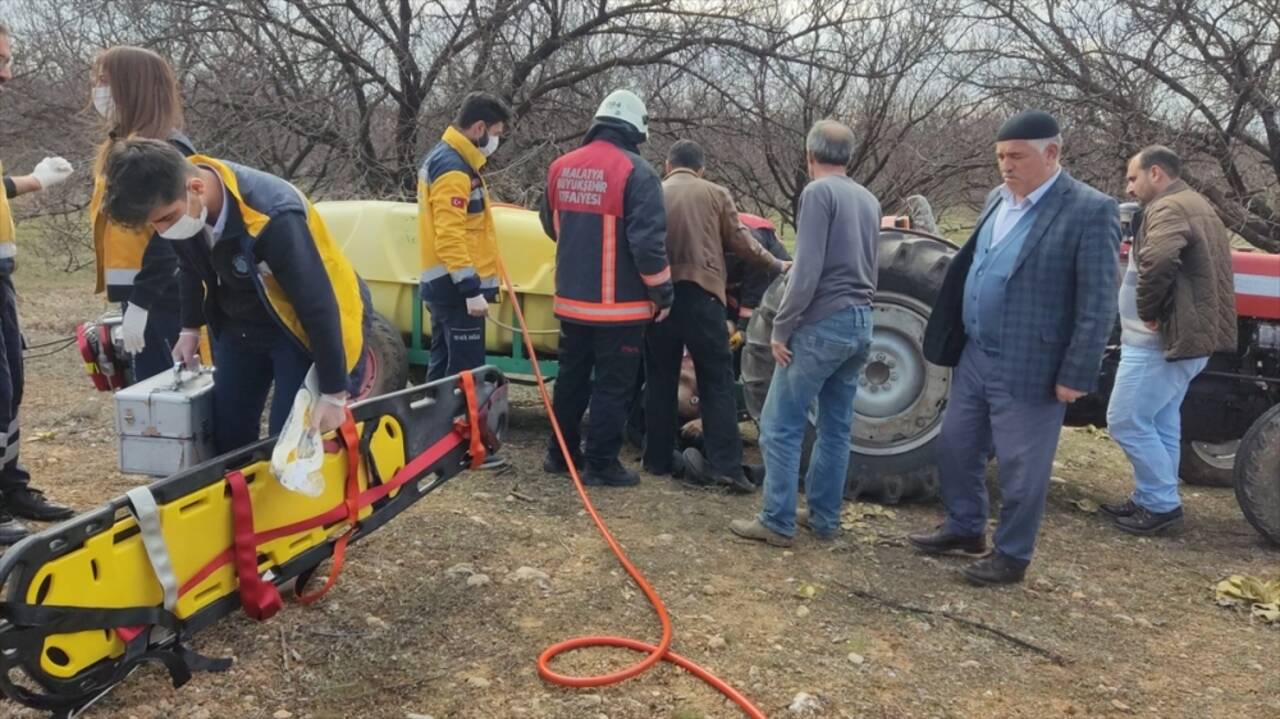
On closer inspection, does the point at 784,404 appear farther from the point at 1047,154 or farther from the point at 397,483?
the point at 397,483

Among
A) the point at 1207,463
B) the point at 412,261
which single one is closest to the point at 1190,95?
the point at 1207,463

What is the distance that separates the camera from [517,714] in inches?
114

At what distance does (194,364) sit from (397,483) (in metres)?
0.80

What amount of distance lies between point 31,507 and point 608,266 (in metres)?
2.73

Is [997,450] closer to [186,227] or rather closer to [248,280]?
[248,280]

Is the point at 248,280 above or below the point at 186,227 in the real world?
below

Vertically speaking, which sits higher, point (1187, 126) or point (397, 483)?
point (1187, 126)

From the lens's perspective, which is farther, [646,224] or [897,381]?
[897,381]

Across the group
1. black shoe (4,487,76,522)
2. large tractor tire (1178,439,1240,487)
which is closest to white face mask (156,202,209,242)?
black shoe (4,487,76,522)

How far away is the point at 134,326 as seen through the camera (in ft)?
13.0

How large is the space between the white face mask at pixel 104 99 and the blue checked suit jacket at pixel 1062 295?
3442 millimetres

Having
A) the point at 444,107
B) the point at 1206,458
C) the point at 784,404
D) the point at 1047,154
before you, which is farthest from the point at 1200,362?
the point at 444,107

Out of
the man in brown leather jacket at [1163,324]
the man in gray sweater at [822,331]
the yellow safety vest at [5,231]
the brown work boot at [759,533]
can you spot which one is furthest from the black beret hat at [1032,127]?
the yellow safety vest at [5,231]

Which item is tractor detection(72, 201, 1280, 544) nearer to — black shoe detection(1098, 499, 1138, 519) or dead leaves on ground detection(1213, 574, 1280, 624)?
black shoe detection(1098, 499, 1138, 519)
